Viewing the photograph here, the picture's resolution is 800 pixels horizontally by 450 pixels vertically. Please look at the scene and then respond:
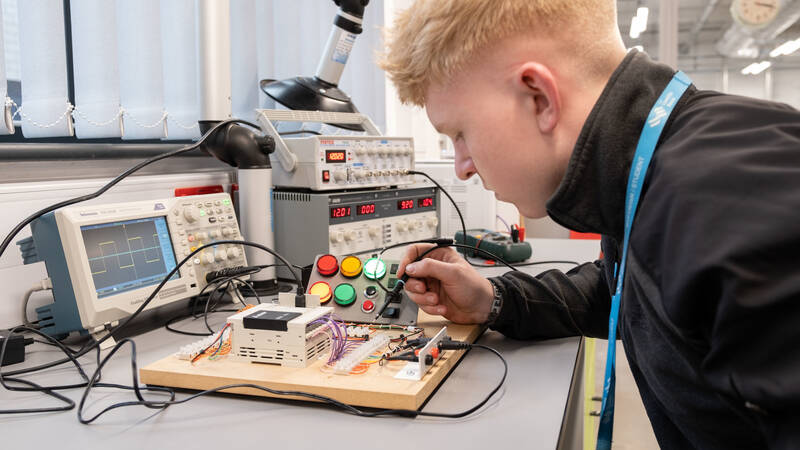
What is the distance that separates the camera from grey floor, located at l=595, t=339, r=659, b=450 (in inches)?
103

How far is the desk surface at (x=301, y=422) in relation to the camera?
71 cm

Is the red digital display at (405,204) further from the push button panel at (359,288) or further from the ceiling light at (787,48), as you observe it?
the ceiling light at (787,48)

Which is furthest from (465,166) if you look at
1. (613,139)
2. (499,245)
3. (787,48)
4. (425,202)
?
(787,48)

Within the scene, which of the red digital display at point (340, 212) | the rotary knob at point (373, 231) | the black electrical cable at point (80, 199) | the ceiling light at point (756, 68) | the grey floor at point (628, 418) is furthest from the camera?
the ceiling light at point (756, 68)

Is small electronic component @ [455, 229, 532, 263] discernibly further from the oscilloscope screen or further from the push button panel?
the oscilloscope screen

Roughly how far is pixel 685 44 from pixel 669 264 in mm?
5414

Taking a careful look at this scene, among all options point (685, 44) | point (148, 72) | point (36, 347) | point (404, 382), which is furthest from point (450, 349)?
point (685, 44)

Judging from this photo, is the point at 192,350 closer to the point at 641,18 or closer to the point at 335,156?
the point at 335,156

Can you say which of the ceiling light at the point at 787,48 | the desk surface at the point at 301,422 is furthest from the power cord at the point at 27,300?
the ceiling light at the point at 787,48

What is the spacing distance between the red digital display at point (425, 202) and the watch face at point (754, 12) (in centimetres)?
494

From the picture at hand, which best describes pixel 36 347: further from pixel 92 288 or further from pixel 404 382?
pixel 404 382

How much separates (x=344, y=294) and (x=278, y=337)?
0.84ft

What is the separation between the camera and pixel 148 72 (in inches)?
66.6

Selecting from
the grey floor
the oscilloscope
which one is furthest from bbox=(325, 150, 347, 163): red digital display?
the grey floor
